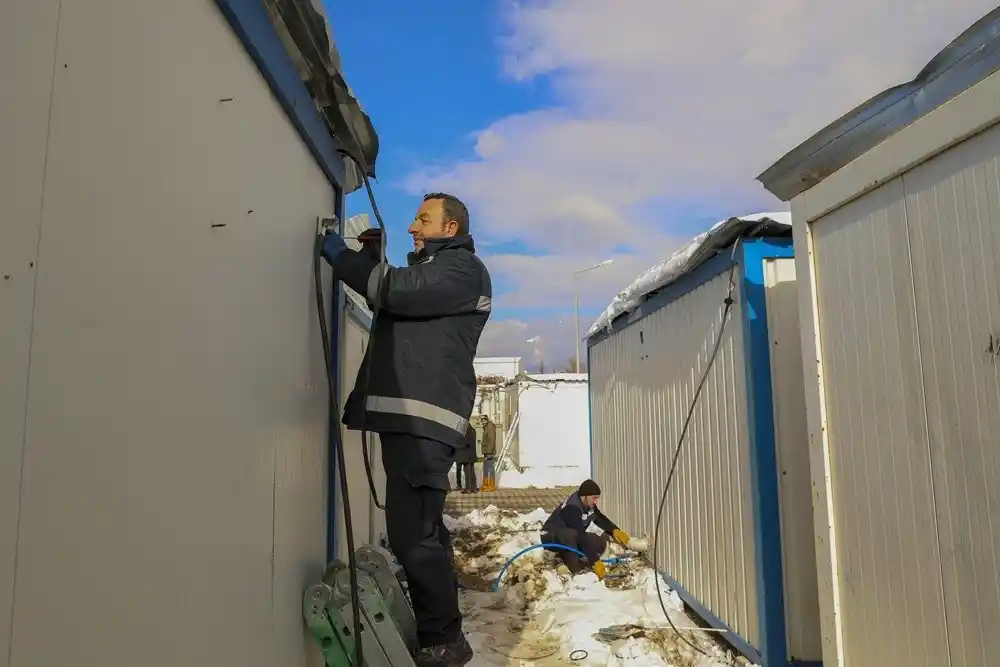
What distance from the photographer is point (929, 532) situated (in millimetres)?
2152

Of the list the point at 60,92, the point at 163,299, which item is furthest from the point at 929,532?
the point at 60,92

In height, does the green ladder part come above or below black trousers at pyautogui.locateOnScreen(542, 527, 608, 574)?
above

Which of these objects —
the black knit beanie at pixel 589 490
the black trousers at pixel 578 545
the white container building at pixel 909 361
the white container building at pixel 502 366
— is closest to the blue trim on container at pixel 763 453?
the white container building at pixel 909 361

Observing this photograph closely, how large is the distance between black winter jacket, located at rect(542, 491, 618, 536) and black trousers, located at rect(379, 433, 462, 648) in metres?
3.83

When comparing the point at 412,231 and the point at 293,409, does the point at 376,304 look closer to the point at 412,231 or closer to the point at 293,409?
the point at 293,409

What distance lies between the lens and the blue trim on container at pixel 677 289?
4070mm

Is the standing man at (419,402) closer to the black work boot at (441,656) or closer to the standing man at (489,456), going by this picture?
the black work boot at (441,656)

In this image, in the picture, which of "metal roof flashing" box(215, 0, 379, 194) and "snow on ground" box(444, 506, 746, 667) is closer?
"metal roof flashing" box(215, 0, 379, 194)

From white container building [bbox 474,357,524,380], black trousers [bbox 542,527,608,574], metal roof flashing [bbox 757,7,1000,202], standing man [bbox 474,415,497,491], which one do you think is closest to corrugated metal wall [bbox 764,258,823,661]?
metal roof flashing [bbox 757,7,1000,202]

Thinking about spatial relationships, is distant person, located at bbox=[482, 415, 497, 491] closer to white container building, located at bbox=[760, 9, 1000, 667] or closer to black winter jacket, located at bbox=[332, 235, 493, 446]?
white container building, located at bbox=[760, 9, 1000, 667]

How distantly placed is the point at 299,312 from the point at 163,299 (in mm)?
1009

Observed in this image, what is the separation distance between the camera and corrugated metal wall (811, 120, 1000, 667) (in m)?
1.93

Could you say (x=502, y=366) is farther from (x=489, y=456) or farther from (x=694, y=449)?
(x=694, y=449)

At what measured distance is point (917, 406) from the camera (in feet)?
7.18
